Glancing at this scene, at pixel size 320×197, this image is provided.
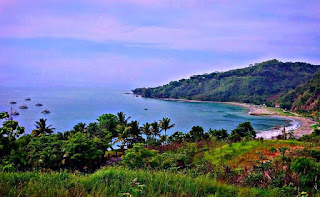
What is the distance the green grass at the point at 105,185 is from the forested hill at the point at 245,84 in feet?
373

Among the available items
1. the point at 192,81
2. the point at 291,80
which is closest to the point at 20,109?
the point at 192,81

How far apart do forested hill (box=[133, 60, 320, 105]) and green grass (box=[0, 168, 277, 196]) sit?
4480 inches

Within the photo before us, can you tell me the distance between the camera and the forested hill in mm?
128250

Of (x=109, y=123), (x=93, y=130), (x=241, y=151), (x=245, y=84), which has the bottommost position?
(x=93, y=130)

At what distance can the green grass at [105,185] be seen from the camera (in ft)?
11.6

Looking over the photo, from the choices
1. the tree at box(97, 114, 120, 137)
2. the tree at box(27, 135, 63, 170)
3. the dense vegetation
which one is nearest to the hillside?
the tree at box(97, 114, 120, 137)

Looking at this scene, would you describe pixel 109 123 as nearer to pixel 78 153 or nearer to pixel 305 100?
pixel 78 153

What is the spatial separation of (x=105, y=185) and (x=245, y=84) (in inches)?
5548

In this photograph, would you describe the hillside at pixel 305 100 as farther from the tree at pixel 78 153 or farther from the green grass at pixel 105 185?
the green grass at pixel 105 185

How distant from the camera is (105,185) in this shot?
3.95 meters

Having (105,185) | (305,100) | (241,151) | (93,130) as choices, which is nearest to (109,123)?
(93,130)

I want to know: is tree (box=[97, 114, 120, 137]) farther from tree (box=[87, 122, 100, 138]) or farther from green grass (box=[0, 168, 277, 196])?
green grass (box=[0, 168, 277, 196])

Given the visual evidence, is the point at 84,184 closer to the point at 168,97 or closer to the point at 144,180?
the point at 144,180

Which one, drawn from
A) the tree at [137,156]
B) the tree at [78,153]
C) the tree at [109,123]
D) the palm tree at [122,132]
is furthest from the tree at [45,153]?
the tree at [109,123]
